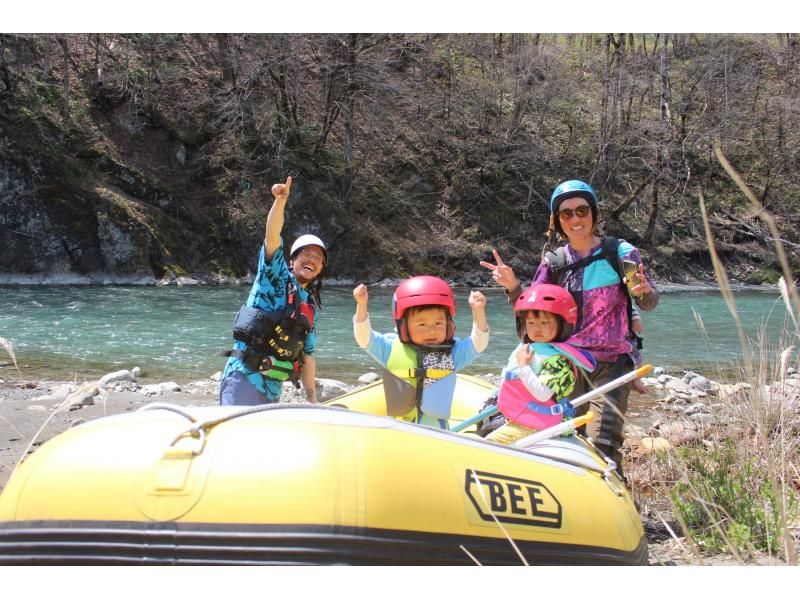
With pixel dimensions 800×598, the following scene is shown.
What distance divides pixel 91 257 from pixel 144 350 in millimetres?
8468

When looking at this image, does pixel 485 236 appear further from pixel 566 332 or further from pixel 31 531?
pixel 31 531

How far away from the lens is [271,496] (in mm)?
1662

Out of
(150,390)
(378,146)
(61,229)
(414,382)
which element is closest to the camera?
(414,382)

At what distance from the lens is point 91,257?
1593 centimetres

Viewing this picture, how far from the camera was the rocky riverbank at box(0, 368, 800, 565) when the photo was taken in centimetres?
320

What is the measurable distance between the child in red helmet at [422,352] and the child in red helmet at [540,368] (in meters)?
0.40

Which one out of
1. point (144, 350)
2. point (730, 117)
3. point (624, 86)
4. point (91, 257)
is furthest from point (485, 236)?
point (144, 350)

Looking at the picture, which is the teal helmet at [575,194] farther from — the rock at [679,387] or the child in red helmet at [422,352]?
the rock at [679,387]

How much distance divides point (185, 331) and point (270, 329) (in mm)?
7312

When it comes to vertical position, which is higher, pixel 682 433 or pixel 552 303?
pixel 552 303

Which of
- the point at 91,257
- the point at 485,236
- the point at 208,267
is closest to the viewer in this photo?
the point at 91,257

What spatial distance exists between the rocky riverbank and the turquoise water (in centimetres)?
52

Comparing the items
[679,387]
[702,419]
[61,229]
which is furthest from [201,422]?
[61,229]

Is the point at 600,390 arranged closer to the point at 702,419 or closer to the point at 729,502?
Answer: the point at 729,502
